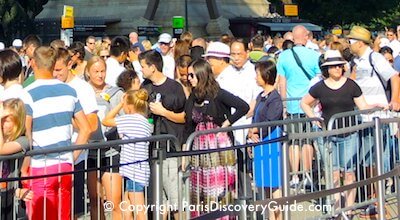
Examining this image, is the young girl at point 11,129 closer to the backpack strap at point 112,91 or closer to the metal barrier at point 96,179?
the metal barrier at point 96,179

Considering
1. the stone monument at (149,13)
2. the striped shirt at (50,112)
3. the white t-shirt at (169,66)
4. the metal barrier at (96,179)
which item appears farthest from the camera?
the stone monument at (149,13)

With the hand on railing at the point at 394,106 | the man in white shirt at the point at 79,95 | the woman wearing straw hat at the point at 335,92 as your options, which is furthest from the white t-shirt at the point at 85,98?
the hand on railing at the point at 394,106

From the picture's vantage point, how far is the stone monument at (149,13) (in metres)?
36.9

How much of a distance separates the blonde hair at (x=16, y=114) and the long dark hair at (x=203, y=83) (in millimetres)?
2034

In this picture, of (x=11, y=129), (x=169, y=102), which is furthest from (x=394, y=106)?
(x=11, y=129)

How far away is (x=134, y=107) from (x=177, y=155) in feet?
5.78

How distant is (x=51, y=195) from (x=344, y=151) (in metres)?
3.41

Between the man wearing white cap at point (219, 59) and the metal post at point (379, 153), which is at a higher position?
the man wearing white cap at point (219, 59)

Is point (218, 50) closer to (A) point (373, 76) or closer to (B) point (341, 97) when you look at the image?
(B) point (341, 97)

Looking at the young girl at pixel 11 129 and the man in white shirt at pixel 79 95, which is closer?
the young girl at pixel 11 129

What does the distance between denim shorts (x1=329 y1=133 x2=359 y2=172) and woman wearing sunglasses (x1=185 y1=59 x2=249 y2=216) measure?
99 centimetres

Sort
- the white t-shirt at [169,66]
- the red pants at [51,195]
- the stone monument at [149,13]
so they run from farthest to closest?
the stone monument at [149,13] → the white t-shirt at [169,66] → the red pants at [51,195]

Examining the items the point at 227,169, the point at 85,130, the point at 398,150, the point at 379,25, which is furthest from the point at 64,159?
the point at 379,25

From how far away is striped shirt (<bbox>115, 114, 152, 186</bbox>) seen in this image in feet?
24.4
